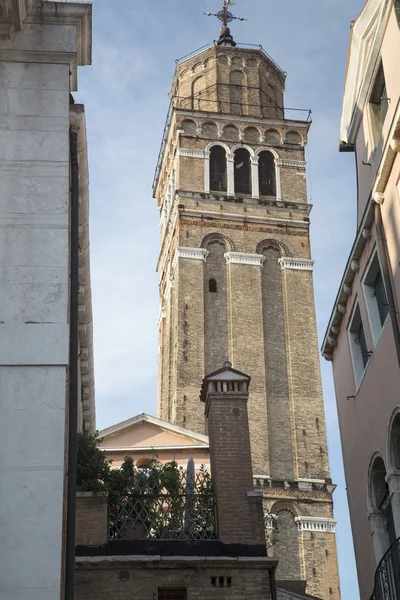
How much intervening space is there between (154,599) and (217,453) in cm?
232

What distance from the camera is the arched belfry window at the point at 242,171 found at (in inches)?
1914

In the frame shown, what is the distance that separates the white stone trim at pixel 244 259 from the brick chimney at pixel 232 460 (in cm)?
3004

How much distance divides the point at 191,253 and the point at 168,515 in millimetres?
31921

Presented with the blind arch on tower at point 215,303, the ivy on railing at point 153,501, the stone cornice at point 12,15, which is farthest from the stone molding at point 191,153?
the stone cornice at point 12,15

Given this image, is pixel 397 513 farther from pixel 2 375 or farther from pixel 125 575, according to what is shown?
pixel 2 375

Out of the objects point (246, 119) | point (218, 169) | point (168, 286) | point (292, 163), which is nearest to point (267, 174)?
point (292, 163)

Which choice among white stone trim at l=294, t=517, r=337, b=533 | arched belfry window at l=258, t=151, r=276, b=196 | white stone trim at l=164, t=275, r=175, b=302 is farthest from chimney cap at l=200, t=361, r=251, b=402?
arched belfry window at l=258, t=151, r=276, b=196

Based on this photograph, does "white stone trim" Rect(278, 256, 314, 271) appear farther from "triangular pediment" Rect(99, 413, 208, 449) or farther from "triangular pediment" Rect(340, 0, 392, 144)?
"triangular pediment" Rect(340, 0, 392, 144)

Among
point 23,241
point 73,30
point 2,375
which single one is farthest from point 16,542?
point 73,30

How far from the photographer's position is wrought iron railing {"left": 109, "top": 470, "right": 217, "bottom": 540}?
45.1ft

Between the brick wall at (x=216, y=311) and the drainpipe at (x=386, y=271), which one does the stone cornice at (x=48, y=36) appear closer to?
the drainpipe at (x=386, y=271)

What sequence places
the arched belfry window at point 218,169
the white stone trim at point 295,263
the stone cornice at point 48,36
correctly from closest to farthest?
the stone cornice at point 48,36
the white stone trim at point 295,263
the arched belfry window at point 218,169

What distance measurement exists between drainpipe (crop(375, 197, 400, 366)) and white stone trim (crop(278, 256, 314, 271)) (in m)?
32.4

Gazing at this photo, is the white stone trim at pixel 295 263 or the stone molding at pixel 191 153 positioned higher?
the stone molding at pixel 191 153
